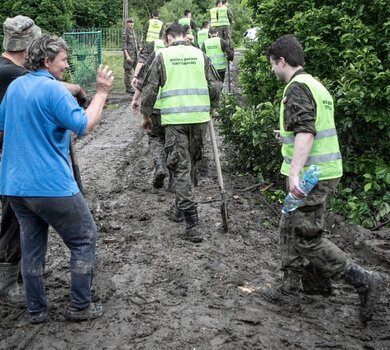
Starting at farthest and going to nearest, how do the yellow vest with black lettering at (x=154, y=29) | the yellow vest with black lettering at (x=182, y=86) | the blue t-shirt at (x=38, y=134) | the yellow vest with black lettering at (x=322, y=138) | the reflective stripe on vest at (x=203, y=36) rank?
the reflective stripe on vest at (x=203, y=36)
the yellow vest with black lettering at (x=154, y=29)
the yellow vest with black lettering at (x=182, y=86)
the yellow vest with black lettering at (x=322, y=138)
the blue t-shirt at (x=38, y=134)

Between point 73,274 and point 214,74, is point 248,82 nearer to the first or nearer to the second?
point 214,74

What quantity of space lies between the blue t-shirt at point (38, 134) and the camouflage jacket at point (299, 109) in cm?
153

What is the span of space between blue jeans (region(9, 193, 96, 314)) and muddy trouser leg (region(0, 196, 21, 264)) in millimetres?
478

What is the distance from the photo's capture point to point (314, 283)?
520cm

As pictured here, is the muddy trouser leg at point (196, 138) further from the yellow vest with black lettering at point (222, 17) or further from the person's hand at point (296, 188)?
the yellow vest with black lettering at point (222, 17)

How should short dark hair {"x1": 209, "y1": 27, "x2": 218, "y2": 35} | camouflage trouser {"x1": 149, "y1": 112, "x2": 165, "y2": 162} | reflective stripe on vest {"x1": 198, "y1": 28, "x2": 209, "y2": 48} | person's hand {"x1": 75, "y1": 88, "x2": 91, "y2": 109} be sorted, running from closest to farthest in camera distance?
person's hand {"x1": 75, "y1": 88, "x2": 91, "y2": 109} < camouflage trouser {"x1": 149, "y1": 112, "x2": 165, "y2": 162} < short dark hair {"x1": 209, "y1": 27, "x2": 218, "y2": 35} < reflective stripe on vest {"x1": 198, "y1": 28, "x2": 209, "y2": 48}

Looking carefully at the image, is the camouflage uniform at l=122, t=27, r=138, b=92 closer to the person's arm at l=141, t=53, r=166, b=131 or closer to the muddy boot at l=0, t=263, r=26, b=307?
the person's arm at l=141, t=53, r=166, b=131

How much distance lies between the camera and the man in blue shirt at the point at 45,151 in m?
4.04

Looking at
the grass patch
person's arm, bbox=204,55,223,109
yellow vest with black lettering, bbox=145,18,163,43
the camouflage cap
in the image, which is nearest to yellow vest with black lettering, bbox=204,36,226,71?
yellow vest with black lettering, bbox=145,18,163,43

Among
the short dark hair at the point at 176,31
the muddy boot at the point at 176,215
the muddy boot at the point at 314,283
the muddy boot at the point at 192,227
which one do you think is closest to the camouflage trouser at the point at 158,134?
the muddy boot at the point at 176,215

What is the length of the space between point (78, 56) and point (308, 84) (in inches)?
587

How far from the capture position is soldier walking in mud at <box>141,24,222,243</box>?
628cm

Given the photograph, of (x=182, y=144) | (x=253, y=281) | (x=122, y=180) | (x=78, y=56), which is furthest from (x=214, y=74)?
(x=78, y=56)

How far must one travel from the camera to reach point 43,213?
165 inches
